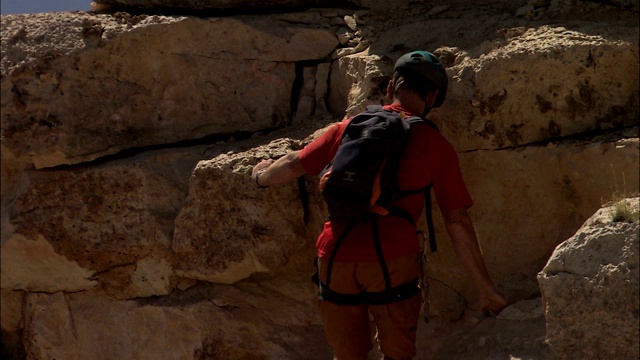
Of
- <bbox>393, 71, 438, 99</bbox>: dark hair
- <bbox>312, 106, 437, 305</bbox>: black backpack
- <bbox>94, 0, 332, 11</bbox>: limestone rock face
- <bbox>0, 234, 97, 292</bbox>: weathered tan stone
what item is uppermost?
<bbox>94, 0, 332, 11</bbox>: limestone rock face

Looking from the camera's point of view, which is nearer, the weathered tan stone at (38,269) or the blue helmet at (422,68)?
the blue helmet at (422,68)

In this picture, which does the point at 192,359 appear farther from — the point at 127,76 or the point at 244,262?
the point at 127,76

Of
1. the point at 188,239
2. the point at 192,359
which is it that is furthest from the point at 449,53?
the point at 192,359

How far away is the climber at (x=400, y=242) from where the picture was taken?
413 centimetres

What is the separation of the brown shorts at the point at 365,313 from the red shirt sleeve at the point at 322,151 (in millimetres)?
456

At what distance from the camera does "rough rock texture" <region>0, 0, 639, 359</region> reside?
4.81 metres

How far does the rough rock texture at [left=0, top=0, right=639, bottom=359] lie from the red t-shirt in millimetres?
716

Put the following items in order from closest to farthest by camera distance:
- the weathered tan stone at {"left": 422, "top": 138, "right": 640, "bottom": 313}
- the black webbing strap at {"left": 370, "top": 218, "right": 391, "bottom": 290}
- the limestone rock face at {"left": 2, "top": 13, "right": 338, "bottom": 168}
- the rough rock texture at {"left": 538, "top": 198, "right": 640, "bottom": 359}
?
the rough rock texture at {"left": 538, "top": 198, "right": 640, "bottom": 359} → the black webbing strap at {"left": 370, "top": 218, "right": 391, "bottom": 290} → the weathered tan stone at {"left": 422, "top": 138, "right": 640, "bottom": 313} → the limestone rock face at {"left": 2, "top": 13, "right": 338, "bottom": 168}

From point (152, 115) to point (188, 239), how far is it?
0.90m

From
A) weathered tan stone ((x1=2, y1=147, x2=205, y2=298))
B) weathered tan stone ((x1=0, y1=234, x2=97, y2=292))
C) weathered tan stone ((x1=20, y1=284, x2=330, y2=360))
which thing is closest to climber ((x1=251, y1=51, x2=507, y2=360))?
weathered tan stone ((x1=20, y1=284, x2=330, y2=360))

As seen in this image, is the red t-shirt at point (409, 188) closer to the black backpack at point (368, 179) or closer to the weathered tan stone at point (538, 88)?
the black backpack at point (368, 179)

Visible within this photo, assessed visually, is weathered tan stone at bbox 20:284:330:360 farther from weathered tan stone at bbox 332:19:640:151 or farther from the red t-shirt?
weathered tan stone at bbox 332:19:640:151

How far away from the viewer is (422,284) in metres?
4.30

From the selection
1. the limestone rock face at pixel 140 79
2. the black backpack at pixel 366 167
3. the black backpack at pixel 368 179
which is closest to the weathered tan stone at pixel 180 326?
the limestone rock face at pixel 140 79
